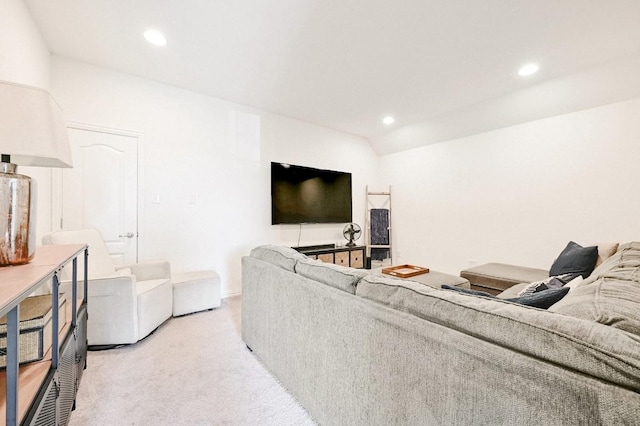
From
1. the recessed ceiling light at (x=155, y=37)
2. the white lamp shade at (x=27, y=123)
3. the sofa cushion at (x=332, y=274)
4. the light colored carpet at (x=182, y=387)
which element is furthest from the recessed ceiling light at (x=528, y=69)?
the white lamp shade at (x=27, y=123)

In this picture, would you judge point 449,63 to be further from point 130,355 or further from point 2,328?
point 130,355

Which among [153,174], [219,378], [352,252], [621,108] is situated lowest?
[219,378]

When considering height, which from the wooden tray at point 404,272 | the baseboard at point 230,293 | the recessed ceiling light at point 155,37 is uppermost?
the recessed ceiling light at point 155,37

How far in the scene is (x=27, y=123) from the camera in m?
1.11

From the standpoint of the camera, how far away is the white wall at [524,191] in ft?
9.53

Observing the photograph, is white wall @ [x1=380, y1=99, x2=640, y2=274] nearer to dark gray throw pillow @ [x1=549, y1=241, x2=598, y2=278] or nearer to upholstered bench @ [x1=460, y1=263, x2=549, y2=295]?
upholstered bench @ [x1=460, y1=263, x2=549, y2=295]

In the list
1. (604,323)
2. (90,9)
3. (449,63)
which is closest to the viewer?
(604,323)

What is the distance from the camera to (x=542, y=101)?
10.4 ft

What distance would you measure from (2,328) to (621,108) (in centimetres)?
501

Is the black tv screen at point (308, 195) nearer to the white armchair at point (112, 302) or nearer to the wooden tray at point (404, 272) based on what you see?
the wooden tray at point (404, 272)

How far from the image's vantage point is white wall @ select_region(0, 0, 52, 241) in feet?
5.67

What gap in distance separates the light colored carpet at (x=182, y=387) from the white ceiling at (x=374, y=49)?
2.57m

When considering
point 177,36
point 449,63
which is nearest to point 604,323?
point 449,63

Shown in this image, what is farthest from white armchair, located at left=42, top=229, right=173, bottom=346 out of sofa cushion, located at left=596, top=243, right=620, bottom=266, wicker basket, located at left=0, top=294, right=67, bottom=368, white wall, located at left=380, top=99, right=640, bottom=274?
white wall, located at left=380, top=99, right=640, bottom=274
